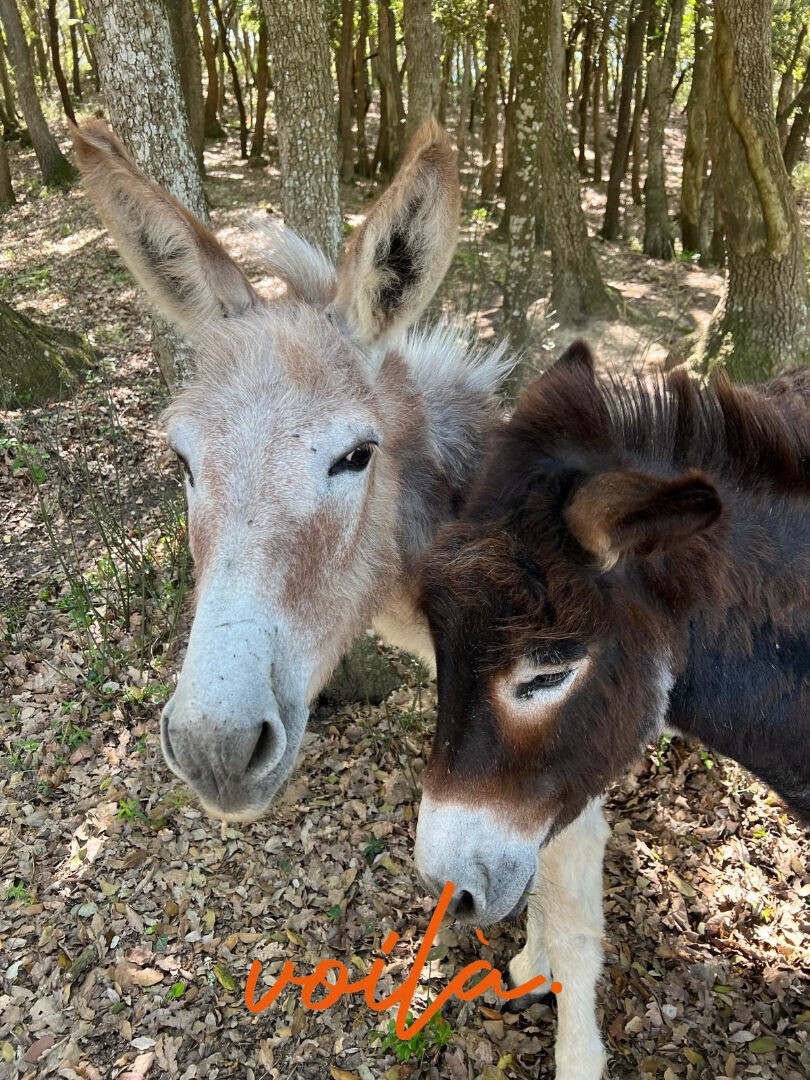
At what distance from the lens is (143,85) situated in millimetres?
4648

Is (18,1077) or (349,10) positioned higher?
(349,10)

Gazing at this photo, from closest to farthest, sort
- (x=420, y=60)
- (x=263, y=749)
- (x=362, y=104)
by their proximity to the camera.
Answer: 1. (x=263, y=749)
2. (x=420, y=60)
3. (x=362, y=104)

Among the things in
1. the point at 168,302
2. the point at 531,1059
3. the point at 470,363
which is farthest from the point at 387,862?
the point at 168,302

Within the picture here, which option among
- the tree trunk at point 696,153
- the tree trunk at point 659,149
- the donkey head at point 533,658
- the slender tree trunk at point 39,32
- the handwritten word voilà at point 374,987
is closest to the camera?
the donkey head at point 533,658

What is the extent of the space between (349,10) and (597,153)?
9.51 m

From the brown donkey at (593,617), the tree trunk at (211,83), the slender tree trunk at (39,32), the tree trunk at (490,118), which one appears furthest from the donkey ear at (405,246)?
the slender tree trunk at (39,32)

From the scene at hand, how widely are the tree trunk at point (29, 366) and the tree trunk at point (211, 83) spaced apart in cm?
1954

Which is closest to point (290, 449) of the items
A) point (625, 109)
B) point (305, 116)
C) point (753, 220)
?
point (305, 116)

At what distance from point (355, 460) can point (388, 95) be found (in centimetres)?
2064

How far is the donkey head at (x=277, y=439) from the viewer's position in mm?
2053

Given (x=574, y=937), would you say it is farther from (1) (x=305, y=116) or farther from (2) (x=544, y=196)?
(2) (x=544, y=196)

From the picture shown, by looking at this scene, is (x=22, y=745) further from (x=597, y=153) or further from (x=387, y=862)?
(x=597, y=153)

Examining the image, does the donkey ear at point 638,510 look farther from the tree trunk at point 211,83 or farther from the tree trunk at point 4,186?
the tree trunk at point 211,83

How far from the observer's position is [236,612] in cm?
210
